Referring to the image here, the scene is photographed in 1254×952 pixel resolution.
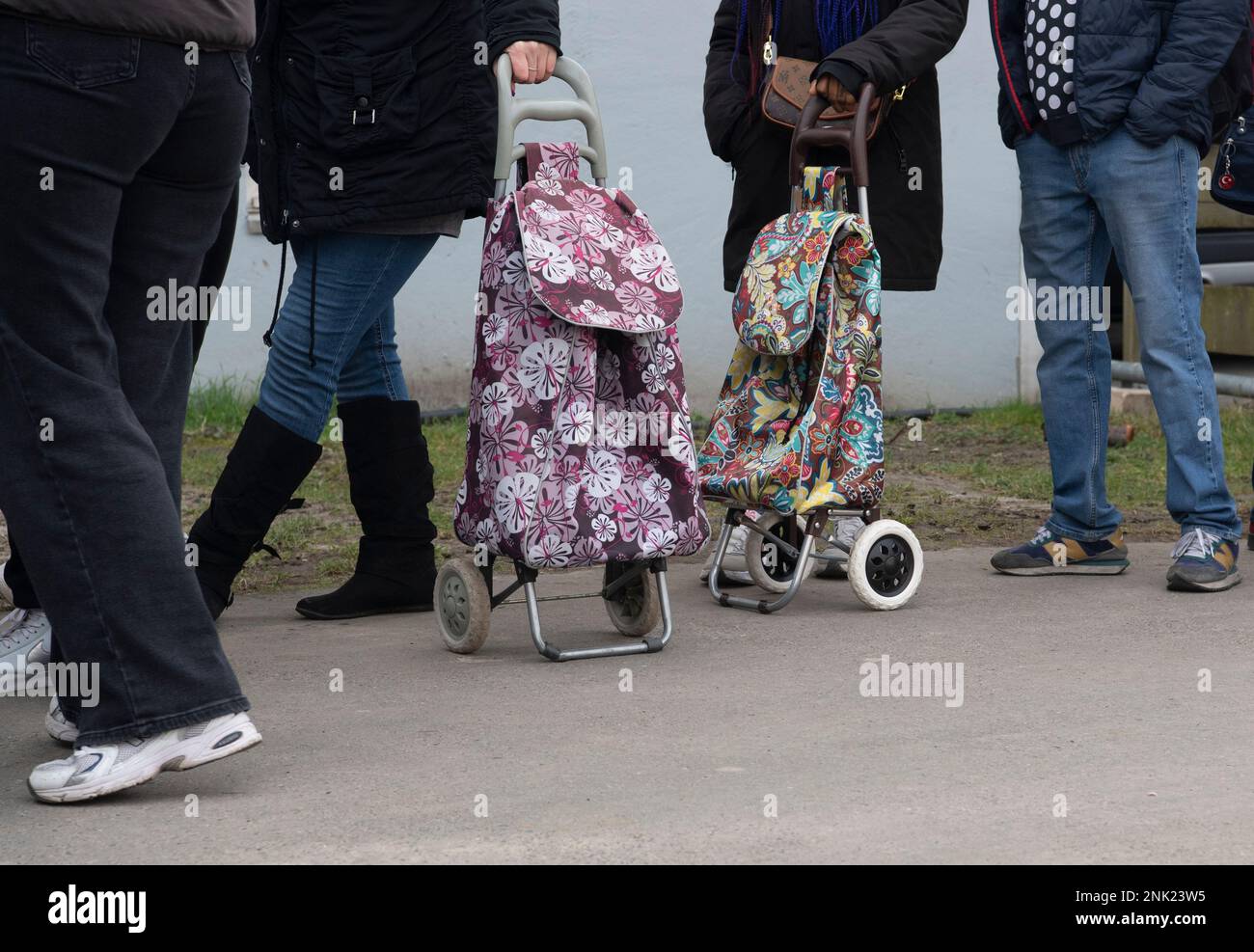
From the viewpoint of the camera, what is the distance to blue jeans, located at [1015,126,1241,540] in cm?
461

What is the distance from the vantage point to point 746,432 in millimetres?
4422

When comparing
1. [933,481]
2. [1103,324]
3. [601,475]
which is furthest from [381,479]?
[933,481]

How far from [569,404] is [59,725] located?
119 centimetres

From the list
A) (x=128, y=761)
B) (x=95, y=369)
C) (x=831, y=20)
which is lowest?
(x=128, y=761)

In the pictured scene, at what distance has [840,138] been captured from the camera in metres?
4.41

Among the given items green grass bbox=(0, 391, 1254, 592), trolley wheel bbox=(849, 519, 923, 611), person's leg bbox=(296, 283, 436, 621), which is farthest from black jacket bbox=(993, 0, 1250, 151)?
person's leg bbox=(296, 283, 436, 621)

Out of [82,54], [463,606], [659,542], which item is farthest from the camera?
[463,606]

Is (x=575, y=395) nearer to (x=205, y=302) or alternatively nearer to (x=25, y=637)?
(x=205, y=302)

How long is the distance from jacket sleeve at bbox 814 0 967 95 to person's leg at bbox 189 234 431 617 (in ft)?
3.77

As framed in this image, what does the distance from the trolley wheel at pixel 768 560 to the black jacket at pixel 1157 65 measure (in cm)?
130

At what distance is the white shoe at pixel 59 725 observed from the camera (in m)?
3.11

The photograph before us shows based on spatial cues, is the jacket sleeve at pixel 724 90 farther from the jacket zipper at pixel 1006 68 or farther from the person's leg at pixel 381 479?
the person's leg at pixel 381 479

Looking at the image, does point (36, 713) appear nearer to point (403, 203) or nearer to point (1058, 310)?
point (403, 203)

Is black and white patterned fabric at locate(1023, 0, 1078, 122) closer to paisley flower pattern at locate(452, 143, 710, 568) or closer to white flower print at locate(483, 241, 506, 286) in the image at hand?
paisley flower pattern at locate(452, 143, 710, 568)
